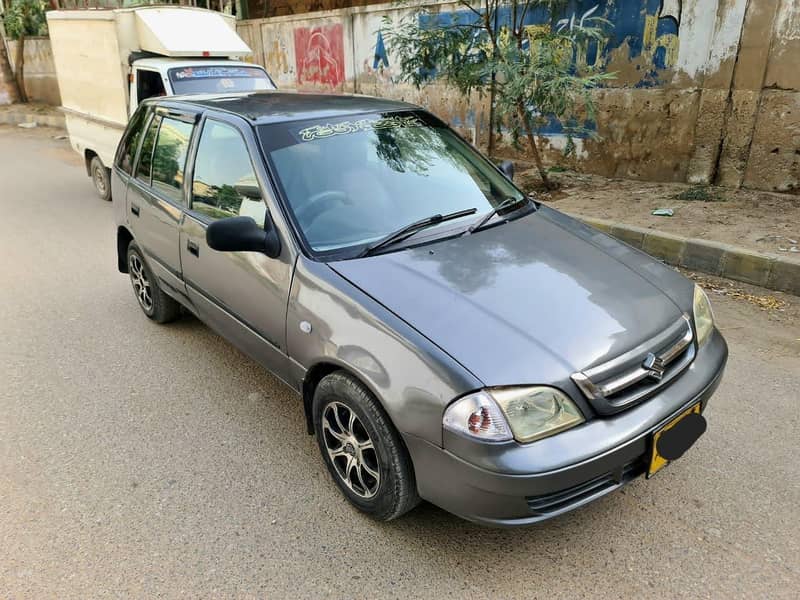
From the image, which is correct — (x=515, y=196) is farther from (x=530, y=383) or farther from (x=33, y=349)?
(x=33, y=349)

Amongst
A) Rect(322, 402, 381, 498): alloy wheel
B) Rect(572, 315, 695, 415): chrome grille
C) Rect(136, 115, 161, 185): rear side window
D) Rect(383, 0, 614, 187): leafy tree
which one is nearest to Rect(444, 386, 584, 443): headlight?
Rect(572, 315, 695, 415): chrome grille

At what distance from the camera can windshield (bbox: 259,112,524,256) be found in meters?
2.86

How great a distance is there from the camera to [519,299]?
2410mm

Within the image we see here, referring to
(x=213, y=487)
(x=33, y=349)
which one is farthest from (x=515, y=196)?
(x=33, y=349)

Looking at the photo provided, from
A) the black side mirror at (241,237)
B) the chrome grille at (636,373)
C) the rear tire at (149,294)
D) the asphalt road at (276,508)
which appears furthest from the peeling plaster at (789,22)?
the rear tire at (149,294)

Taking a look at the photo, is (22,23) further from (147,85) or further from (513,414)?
(513,414)

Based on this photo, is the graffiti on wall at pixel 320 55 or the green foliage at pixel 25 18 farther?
the green foliage at pixel 25 18

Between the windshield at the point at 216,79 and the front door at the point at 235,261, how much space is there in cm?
435

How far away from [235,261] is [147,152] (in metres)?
1.63

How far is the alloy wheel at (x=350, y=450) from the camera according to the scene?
99.2 inches

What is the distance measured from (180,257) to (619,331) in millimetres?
2647

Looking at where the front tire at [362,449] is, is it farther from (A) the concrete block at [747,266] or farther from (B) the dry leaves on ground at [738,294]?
(A) the concrete block at [747,266]

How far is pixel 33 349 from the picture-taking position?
14.0 feet

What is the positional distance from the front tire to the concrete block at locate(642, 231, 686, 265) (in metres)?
3.78
